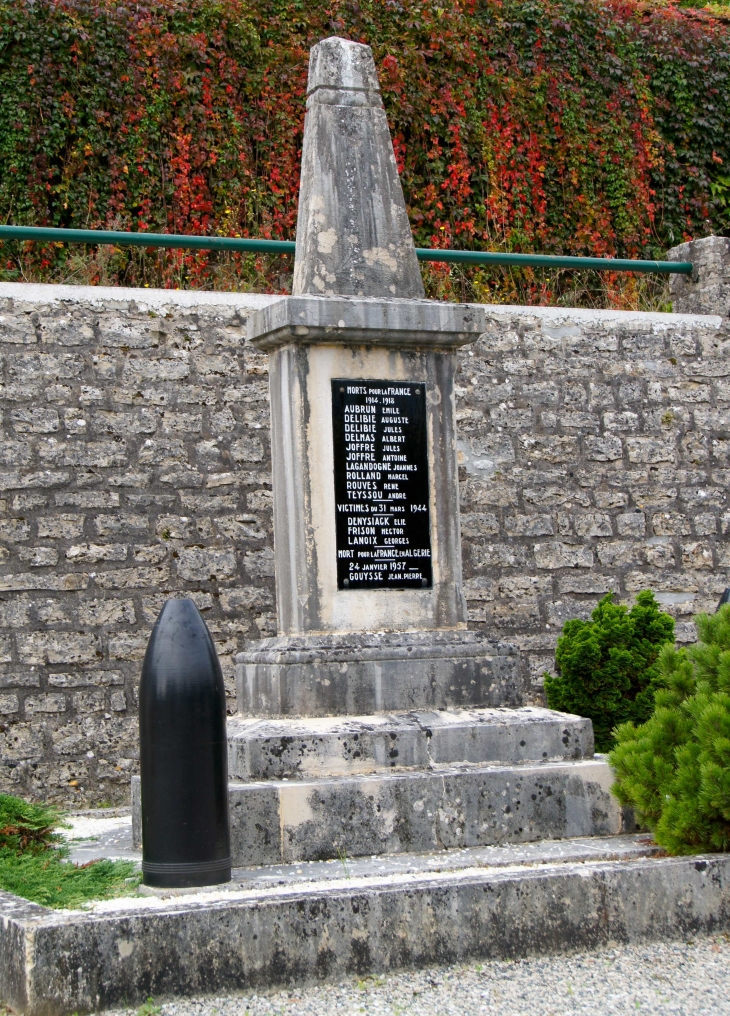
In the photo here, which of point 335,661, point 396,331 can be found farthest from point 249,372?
point 335,661

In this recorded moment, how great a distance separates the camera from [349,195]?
6.10 m

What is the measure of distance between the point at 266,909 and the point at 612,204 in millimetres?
9124

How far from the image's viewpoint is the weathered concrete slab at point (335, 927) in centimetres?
372

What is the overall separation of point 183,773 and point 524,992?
53.4 inches

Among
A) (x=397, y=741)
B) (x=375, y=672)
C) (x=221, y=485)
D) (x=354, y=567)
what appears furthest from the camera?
(x=221, y=485)

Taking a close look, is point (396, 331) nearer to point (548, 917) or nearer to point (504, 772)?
point (504, 772)

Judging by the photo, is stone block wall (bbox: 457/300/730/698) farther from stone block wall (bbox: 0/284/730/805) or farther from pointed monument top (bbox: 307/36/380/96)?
pointed monument top (bbox: 307/36/380/96)

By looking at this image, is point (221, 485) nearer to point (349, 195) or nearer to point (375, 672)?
point (349, 195)

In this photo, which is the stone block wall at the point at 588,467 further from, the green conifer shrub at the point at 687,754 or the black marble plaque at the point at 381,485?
the green conifer shrub at the point at 687,754

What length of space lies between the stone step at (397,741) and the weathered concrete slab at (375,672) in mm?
66

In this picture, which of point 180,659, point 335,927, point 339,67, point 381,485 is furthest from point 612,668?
point 339,67

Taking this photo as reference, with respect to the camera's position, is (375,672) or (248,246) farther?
(248,246)

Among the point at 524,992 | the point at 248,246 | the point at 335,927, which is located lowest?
the point at 524,992

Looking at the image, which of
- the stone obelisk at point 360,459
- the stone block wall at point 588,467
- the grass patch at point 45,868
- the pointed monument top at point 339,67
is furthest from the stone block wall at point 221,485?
the pointed monument top at point 339,67
